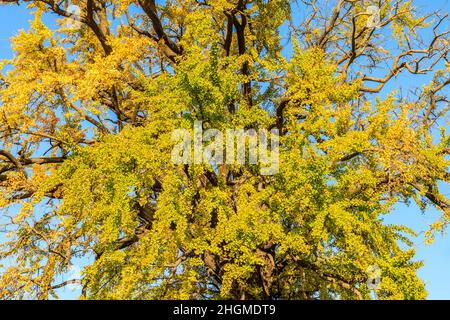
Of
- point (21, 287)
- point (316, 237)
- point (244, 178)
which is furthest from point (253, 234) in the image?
point (21, 287)

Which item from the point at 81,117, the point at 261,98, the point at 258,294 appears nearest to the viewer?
the point at 258,294

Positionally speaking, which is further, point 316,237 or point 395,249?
point 395,249

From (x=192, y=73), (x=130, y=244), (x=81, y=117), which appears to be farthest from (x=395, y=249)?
(x=81, y=117)

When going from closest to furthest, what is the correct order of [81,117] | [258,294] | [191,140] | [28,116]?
1. [191,140]
2. [258,294]
3. [28,116]
4. [81,117]

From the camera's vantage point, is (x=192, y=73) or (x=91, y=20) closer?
(x=192, y=73)

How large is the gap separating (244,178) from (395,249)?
3581 mm

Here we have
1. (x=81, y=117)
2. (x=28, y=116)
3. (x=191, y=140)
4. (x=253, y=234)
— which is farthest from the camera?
(x=81, y=117)

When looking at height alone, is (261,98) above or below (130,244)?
above

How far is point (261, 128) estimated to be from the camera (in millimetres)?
10359

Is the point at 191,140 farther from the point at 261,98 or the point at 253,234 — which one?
the point at 261,98

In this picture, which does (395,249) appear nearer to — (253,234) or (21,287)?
(253,234)

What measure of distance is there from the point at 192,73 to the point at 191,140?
1.38 meters

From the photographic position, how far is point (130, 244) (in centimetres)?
1191

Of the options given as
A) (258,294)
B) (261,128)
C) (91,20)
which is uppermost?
(91,20)
